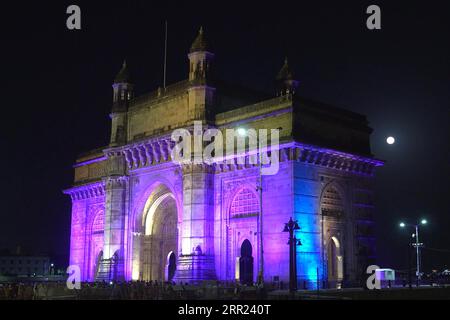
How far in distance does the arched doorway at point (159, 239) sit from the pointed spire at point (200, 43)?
1097 cm

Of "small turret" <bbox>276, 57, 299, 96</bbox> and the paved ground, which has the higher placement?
"small turret" <bbox>276, 57, 299, 96</bbox>

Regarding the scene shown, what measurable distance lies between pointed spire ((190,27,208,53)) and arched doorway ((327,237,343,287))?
15.9m

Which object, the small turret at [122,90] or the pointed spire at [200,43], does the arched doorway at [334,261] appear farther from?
the small turret at [122,90]

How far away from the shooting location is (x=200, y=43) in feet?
152

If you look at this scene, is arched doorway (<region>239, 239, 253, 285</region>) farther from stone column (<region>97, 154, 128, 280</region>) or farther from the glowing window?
stone column (<region>97, 154, 128, 280</region>)

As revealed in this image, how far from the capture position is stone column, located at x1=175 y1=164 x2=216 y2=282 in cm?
4278

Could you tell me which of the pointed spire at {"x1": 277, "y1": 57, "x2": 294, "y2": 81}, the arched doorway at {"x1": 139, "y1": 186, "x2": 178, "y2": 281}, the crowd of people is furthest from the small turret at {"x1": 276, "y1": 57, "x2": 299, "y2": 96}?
the crowd of people

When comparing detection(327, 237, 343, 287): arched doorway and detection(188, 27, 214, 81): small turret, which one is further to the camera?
detection(188, 27, 214, 81): small turret

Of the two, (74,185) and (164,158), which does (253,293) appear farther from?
(74,185)

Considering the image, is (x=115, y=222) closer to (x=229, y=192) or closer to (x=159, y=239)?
(x=159, y=239)

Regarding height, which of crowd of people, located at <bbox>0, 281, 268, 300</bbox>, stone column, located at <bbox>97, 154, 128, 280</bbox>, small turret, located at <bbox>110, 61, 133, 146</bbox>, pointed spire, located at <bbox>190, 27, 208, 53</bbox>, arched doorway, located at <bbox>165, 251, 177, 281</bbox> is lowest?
crowd of people, located at <bbox>0, 281, 268, 300</bbox>

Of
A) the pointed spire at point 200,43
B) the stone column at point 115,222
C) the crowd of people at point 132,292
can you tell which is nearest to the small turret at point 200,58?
the pointed spire at point 200,43

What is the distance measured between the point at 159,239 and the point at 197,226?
8.27 meters
